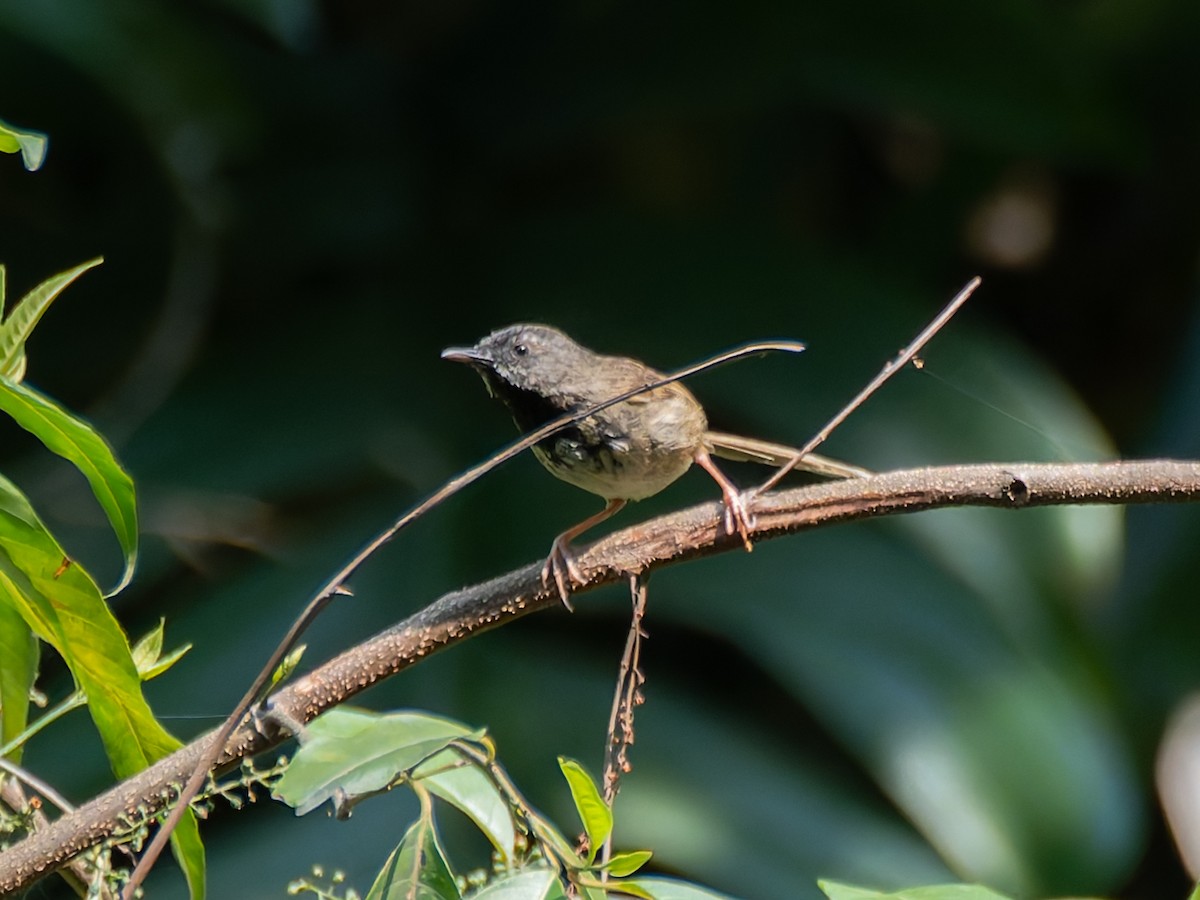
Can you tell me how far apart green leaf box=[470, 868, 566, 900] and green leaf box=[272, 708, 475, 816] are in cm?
11

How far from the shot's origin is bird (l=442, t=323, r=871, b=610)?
7.53 ft

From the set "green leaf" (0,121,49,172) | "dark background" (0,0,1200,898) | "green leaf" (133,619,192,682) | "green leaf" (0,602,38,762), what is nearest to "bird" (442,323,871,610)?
"dark background" (0,0,1200,898)

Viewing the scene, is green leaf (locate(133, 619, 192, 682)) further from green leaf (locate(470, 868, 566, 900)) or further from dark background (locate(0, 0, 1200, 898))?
dark background (locate(0, 0, 1200, 898))

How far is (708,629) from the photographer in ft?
10.5

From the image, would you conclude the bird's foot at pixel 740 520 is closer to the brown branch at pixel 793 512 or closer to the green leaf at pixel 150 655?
the brown branch at pixel 793 512

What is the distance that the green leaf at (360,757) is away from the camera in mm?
934

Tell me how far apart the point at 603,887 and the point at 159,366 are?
3219mm

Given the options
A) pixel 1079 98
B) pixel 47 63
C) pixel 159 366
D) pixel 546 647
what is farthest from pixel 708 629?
pixel 47 63

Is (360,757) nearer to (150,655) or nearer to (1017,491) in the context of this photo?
(150,655)

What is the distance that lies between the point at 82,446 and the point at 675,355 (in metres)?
2.69

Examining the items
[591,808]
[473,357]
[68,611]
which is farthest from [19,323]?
[473,357]

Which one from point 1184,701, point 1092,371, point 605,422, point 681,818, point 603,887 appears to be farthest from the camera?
point 1092,371

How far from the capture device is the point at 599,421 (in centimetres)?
232

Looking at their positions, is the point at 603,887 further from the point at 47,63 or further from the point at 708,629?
the point at 47,63
